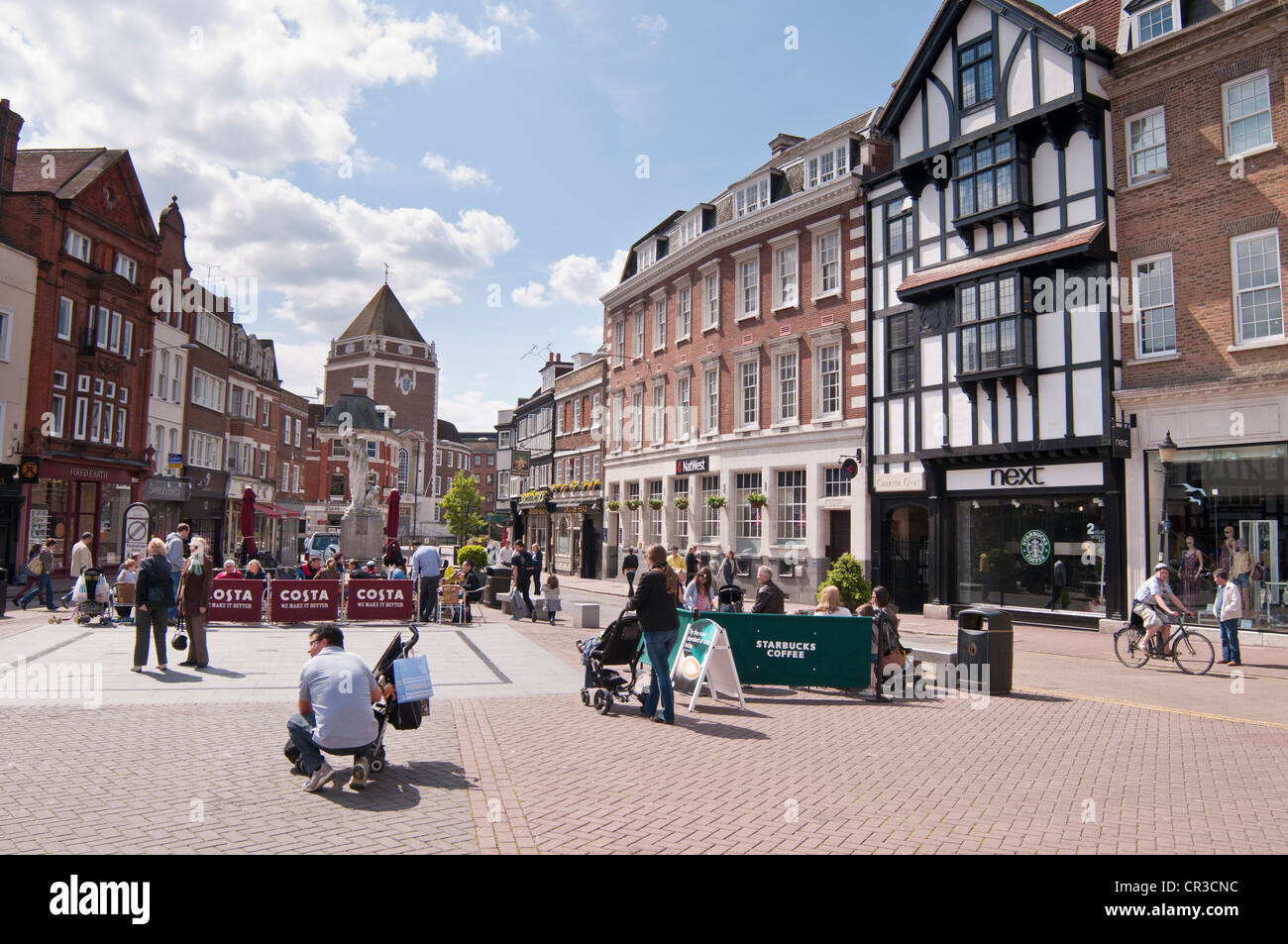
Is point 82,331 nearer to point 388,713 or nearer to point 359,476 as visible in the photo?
point 359,476

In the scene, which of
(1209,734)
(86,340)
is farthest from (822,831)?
(86,340)

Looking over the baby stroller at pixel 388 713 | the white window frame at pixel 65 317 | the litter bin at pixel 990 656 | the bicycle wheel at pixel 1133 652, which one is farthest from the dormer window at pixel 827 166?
the white window frame at pixel 65 317

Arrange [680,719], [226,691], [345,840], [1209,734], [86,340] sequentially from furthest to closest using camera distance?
[86,340], [226,691], [680,719], [1209,734], [345,840]

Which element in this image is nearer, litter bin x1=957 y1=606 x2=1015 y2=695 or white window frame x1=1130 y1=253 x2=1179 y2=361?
litter bin x1=957 y1=606 x2=1015 y2=695

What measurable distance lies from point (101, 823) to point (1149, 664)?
15.6 meters

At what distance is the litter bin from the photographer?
11695 mm

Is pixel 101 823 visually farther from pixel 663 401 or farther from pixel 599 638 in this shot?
pixel 663 401

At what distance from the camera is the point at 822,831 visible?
5.71 meters

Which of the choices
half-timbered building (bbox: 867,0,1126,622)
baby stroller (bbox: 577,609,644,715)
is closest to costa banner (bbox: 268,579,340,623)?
baby stroller (bbox: 577,609,644,715)

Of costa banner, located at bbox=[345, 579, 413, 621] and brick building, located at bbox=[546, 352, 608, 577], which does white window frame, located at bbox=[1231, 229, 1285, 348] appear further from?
brick building, located at bbox=[546, 352, 608, 577]

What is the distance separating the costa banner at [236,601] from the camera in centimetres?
1775

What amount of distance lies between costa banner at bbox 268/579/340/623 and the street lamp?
714 inches

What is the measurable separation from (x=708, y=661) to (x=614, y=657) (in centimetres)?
120

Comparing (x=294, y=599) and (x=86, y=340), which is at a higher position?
(x=86, y=340)
